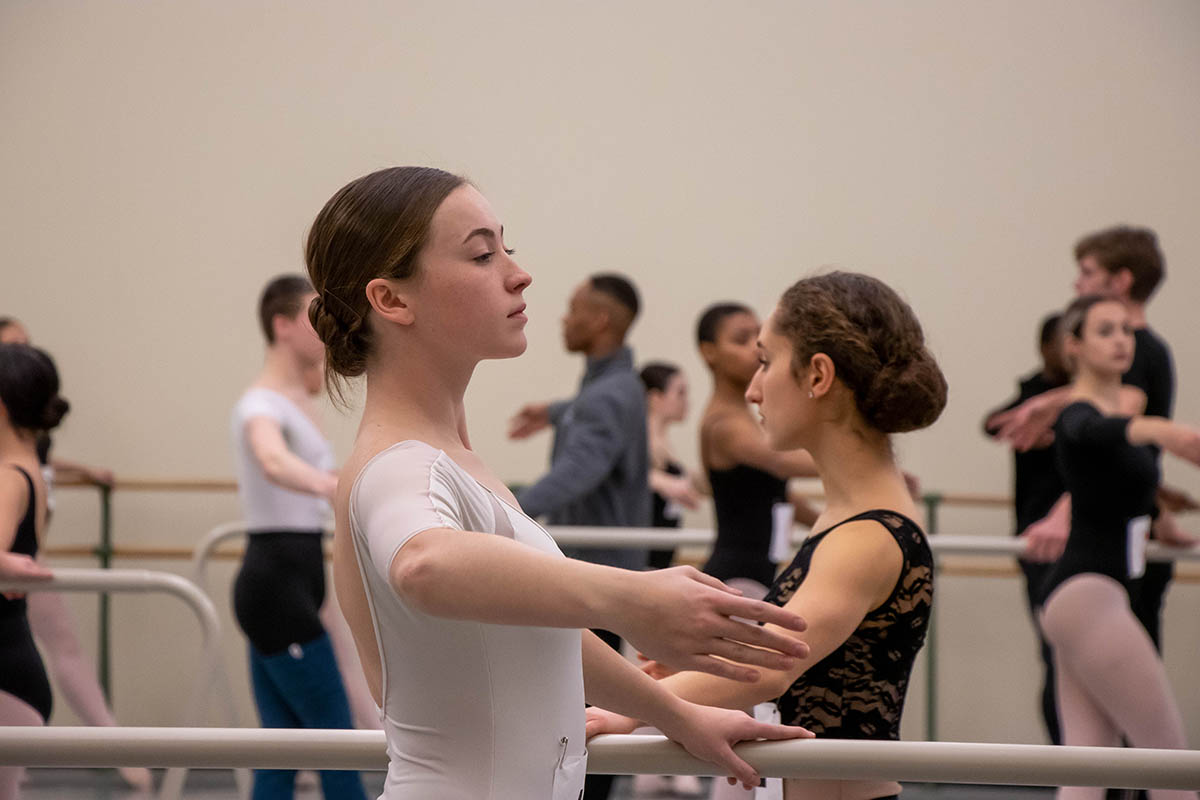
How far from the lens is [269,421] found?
322 cm

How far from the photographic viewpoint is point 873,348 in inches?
60.1

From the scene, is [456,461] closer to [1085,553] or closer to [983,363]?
[1085,553]

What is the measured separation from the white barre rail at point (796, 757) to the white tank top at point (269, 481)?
1895 mm

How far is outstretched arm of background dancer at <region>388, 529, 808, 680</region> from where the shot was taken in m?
0.82

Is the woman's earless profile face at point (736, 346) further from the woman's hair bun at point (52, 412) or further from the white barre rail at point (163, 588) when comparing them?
the woman's hair bun at point (52, 412)

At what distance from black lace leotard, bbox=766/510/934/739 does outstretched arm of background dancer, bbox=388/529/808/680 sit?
24.6 inches

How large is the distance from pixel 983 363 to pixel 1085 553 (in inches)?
103

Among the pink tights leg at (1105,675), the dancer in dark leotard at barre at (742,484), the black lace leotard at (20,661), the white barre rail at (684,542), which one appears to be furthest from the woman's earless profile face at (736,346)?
the black lace leotard at (20,661)

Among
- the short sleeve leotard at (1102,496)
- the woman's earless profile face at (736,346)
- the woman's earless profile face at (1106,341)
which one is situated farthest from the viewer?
the woman's earless profile face at (736,346)

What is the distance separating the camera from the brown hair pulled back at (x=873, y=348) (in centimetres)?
151

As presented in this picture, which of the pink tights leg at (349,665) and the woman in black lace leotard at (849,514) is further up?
the woman in black lace leotard at (849,514)

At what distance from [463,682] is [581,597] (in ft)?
0.67

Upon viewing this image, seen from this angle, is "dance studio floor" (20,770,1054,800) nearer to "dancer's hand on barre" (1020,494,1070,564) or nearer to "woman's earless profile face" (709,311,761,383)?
"dancer's hand on barre" (1020,494,1070,564)

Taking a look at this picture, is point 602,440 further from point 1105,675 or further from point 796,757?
point 796,757
